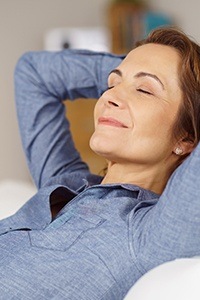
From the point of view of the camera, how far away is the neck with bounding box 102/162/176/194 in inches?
55.7

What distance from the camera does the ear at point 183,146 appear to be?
143 centimetres

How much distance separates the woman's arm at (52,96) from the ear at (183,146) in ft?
1.07

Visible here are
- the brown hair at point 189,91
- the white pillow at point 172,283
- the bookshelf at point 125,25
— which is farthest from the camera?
the bookshelf at point 125,25

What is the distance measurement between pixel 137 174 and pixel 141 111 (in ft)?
0.50

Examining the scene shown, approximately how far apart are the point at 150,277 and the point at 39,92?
2.98 feet

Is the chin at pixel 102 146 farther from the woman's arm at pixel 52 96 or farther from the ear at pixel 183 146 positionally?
the woman's arm at pixel 52 96

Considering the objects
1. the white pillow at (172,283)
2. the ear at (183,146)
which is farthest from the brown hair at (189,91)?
the white pillow at (172,283)

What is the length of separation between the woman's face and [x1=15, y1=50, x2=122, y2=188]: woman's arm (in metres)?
0.33

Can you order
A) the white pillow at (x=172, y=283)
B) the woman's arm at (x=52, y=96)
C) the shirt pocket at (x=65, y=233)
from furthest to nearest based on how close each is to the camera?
the woman's arm at (x=52, y=96)
the shirt pocket at (x=65, y=233)
the white pillow at (x=172, y=283)

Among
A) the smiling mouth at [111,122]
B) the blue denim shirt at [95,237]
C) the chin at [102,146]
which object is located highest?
the smiling mouth at [111,122]

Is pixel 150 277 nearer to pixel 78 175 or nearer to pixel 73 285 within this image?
pixel 73 285

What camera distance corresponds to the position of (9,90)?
421 centimetres

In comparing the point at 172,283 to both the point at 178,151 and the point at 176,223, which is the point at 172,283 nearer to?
the point at 176,223

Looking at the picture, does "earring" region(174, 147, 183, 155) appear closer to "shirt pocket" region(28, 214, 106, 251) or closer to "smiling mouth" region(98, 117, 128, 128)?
"smiling mouth" region(98, 117, 128, 128)
